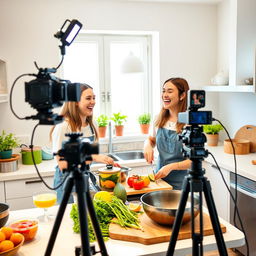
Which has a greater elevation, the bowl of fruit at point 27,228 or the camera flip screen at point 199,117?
the camera flip screen at point 199,117

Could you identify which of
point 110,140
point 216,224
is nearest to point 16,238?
point 216,224

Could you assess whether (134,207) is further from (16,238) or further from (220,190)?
(220,190)

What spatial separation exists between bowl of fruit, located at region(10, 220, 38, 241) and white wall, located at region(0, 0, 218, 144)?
6.31 feet

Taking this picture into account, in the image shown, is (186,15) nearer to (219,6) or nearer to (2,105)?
(219,6)

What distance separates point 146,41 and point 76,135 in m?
2.98

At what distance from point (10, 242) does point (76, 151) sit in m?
0.54

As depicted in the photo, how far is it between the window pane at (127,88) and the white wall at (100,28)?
0.31 metres

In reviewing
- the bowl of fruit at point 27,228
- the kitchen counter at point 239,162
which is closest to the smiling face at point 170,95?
the kitchen counter at point 239,162

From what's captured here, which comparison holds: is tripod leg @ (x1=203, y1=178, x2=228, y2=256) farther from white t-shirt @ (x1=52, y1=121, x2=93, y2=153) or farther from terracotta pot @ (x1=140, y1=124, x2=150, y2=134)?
Result: terracotta pot @ (x1=140, y1=124, x2=150, y2=134)

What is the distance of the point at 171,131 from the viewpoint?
2357 mm

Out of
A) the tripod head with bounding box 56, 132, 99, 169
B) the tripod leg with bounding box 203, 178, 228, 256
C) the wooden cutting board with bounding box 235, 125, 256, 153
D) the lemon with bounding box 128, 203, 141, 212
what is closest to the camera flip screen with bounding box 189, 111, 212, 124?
the tripod leg with bounding box 203, 178, 228, 256

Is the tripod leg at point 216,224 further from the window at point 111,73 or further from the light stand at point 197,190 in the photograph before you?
the window at point 111,73

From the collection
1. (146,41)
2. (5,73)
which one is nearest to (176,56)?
(146,41)

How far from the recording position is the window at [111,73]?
363 centimetres
